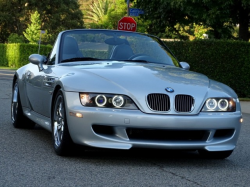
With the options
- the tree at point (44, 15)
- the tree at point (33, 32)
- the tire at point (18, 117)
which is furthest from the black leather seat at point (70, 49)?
the tree at point (44, 15)

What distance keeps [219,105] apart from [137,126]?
36.4 inches

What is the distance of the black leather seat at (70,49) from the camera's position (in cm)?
786

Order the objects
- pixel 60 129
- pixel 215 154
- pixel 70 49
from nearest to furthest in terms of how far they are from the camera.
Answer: pixel 60 129
pixel 215 154
pixel 70 49

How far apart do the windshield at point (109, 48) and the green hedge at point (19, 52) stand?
40921 millimetres

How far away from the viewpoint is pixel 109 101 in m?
6.25

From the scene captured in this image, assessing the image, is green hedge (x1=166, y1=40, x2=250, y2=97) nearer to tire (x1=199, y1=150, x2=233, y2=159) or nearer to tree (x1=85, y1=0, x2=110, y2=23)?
tire (x1=199, y1=150, x2=233, y2=159)

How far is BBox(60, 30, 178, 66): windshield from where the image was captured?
7.86 meters

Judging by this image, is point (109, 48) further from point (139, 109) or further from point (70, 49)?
point (139, 109)

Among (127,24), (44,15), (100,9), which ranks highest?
(127,24)

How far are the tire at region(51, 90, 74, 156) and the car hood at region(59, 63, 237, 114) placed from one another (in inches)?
11.4

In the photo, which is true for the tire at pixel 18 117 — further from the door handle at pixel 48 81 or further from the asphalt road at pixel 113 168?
the door handle at pixel 48 81

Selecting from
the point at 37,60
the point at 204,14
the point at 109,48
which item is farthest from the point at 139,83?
the point at 204,14

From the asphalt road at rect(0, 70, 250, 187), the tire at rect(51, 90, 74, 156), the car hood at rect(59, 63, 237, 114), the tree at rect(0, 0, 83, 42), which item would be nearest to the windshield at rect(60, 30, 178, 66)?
the car hood at rect(59, 63, 237, 114)

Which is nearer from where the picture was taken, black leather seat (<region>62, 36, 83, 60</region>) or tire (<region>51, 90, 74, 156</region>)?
tire (<region>51, 90, 74, 156</region>)
